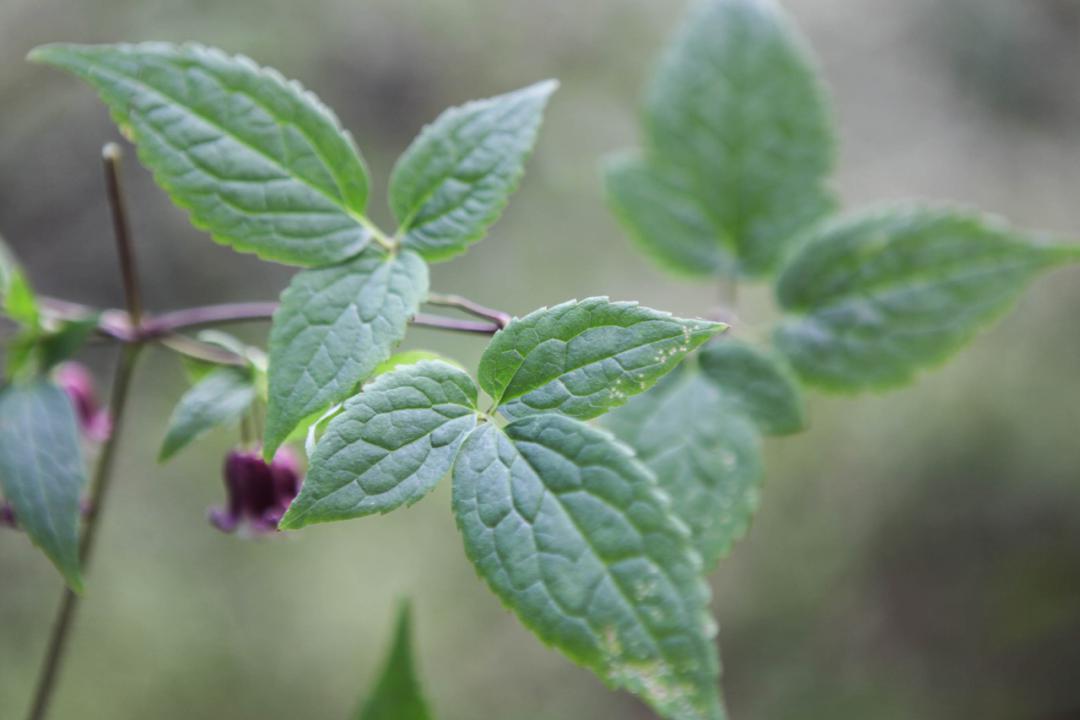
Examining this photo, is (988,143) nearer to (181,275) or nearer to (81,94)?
(181,275)

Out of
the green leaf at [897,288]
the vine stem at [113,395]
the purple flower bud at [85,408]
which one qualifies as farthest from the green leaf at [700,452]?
the purple flower bud at [85,408]

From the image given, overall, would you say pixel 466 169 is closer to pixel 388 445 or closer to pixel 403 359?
pixel 403 359

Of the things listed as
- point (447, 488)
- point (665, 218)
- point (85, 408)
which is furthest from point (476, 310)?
point (447, 488)

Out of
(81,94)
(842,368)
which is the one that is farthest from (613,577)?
(81,94)

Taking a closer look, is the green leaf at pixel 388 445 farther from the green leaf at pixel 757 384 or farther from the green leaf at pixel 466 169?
the green leaf at pixel 757 384

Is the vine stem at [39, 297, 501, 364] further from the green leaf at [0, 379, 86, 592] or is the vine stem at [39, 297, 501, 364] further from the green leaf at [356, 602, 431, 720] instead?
the green leaf at [356, 602, 431, 720]
